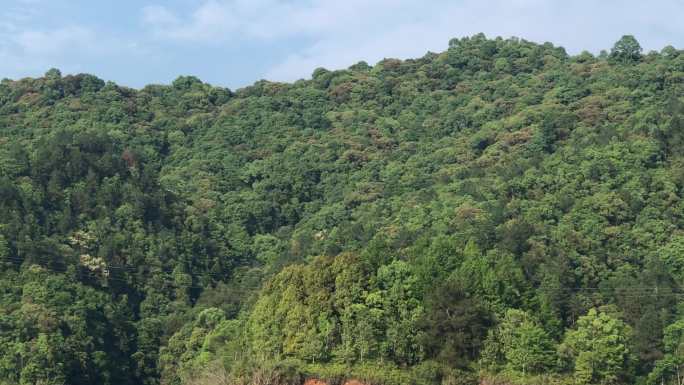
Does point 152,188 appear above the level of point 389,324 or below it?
above

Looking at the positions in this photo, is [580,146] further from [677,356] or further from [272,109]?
[272,109]

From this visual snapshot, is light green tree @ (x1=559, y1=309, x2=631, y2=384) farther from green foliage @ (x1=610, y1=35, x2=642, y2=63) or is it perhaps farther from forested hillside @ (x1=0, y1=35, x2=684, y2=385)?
green foliage @ (x1=610, y1=35, x2=642, y2=63)

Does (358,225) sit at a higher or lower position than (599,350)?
higher

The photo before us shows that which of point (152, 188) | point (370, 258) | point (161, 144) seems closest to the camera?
point (370, 258)

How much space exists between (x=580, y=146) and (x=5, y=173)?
39.5 meters

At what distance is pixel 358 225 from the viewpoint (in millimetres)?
80625

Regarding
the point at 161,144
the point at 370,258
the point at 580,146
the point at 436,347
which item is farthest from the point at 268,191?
the point at 436,347

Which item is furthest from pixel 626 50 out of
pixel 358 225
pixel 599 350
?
pixel 599 350

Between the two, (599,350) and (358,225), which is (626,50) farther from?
(599,350)

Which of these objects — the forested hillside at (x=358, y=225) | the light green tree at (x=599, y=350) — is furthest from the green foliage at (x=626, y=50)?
the light green tree at (x=599, y=350)

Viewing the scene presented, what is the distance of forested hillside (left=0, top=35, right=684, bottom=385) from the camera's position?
57906 mm

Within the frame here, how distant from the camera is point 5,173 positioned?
83.1 m

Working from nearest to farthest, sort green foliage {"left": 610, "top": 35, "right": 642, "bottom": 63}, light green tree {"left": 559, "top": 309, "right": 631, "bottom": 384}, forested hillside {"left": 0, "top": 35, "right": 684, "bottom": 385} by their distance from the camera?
light green tree {"left": 559, "top": 309, "right": 631, "bottom": 384} → forested hillside {"left": 0, "top": 35, "right": 684, "bottom": 385} → green foliage {"left": 610, "top": 35, "right": 642, "bottom": 63}

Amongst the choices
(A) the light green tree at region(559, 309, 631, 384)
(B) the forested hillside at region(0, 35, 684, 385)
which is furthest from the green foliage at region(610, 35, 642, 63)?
(A) the light green tree at region(559, 309, 631, 384)
